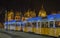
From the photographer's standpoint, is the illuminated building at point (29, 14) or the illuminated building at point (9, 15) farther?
the illuminated building at point (9, 15)

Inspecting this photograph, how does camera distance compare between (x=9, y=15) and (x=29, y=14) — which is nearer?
(x=29, y=14)

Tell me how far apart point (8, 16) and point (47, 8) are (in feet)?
18.3

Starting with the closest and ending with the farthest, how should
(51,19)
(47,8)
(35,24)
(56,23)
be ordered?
(56,23), (51,19), (35,24), (47,8)

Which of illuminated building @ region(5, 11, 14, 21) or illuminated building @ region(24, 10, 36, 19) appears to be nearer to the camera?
illuminated building @ region(24, 10, 36, 19)

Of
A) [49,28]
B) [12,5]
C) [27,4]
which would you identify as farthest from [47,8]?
[49,28]

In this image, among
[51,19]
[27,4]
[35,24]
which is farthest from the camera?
[27,4]

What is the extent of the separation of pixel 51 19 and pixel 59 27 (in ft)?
2.55

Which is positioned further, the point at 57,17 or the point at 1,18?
the point at 1,18

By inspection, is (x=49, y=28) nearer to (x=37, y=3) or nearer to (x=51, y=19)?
(x=51, y=19)

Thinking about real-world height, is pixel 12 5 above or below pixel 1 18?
above

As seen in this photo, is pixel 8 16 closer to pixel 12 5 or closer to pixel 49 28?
pixel 12 5

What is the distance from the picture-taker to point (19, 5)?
82.7ft

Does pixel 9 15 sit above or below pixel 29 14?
below

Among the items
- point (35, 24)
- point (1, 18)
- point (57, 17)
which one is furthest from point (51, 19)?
point (1, 18)
